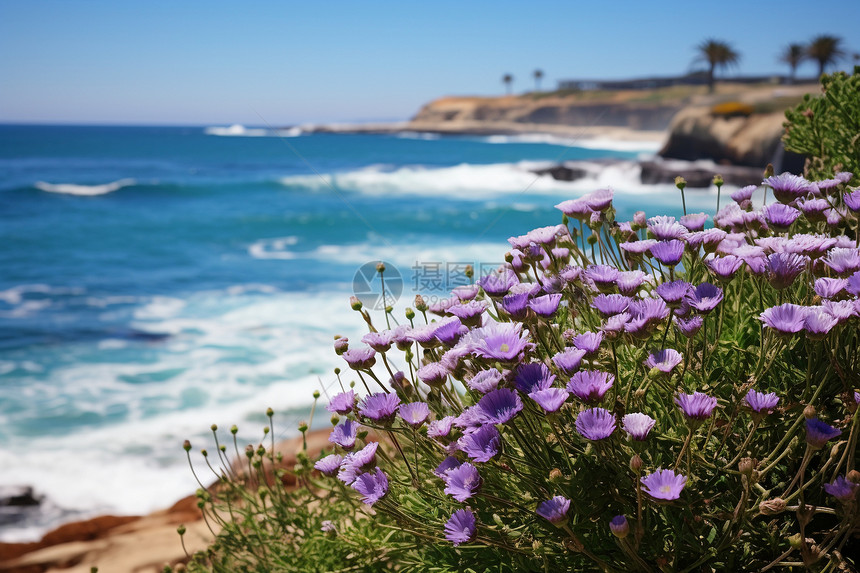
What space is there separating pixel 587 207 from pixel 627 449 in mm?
773

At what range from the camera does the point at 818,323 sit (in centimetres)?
119

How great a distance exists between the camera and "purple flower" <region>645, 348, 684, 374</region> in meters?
1.28

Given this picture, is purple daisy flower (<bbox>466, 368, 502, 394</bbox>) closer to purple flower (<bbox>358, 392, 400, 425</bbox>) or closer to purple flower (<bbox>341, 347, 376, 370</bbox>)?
purple flower (<bbox>358, 392, 400, 425</bbox>)

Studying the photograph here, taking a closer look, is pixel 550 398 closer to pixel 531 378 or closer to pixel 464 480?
pixel 531 378

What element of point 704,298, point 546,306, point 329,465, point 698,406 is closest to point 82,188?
point 329,465

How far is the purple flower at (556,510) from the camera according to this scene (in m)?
1.15

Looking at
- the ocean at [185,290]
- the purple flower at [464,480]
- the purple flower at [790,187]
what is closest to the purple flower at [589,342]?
the purple flower at [464,480]

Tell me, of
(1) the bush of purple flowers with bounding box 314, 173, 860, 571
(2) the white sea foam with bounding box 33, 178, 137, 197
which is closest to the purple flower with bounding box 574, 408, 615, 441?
(1) the bush of purple flowers with bounding box 314, 173, 860, 571

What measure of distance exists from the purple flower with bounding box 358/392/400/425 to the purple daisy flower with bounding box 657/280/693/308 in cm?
59

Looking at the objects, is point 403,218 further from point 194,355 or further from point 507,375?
point 507,375

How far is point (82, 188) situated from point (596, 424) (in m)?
31.5

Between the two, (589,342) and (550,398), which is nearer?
(550,398)

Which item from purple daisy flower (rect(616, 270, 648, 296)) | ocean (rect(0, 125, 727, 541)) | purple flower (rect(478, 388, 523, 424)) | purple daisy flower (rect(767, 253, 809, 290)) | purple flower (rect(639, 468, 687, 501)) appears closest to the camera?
purple flower (rect(639, 468, 687, 501))

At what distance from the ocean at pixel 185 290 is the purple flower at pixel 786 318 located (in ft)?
4.46
